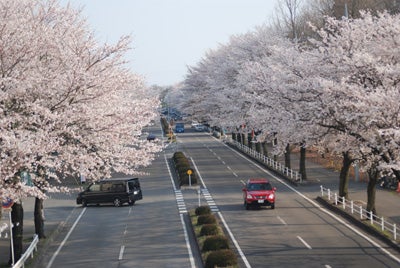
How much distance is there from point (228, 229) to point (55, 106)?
1283 cm

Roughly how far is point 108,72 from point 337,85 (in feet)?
31.6

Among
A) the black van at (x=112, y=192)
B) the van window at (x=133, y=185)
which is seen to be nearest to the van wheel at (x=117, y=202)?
the black van at (x=112, y=192)

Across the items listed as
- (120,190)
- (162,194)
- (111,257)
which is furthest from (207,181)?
(111,257)

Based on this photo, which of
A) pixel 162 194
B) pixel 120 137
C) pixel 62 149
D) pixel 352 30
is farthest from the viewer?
pixel 162 194

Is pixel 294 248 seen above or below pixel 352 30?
below

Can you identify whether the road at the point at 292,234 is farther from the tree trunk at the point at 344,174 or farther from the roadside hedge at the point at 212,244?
the tree trunk at the point at 344,174

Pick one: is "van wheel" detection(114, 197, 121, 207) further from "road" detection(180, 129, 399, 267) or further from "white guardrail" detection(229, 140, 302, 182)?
"white guardrail" detection(229, 140, 302, 182)

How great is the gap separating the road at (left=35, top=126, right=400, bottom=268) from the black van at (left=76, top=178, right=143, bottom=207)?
1.86 ft

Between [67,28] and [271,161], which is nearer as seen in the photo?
[67,28]

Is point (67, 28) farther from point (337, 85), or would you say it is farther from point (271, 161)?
point (271, 161)

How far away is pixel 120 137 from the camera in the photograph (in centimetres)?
2384

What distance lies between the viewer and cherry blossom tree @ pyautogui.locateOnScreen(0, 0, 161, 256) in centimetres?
1927

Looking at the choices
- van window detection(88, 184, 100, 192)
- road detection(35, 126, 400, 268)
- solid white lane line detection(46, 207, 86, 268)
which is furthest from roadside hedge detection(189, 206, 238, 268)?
van window detection(88, 184, 100, 192)

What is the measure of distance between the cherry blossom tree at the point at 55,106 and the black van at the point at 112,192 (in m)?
16.5
